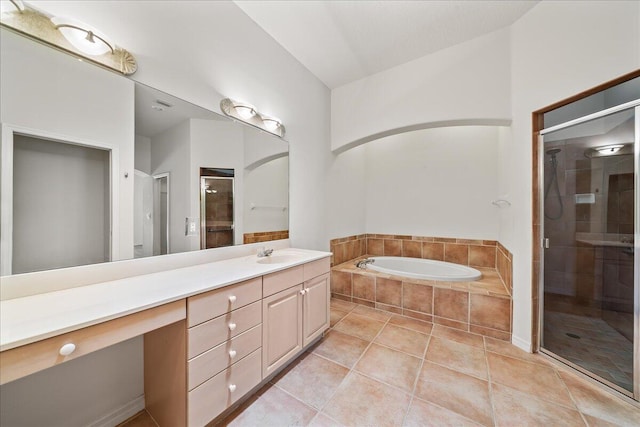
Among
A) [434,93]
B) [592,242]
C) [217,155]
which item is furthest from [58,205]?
[592,242]

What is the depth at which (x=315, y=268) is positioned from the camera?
1.92 meters

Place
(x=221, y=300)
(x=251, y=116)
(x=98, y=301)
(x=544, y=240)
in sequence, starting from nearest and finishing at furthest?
(x=98, y=301), (x=221, y=300), (x=544, y=240), (x=251, y=116)

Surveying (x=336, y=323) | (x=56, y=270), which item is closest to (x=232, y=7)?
(x=56, y=270)

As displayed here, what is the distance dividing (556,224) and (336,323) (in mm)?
2151

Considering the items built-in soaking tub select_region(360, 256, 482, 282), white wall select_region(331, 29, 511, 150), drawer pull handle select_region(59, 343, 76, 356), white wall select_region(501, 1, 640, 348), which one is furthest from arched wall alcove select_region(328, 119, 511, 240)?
drawer pull handle select_region(59, 343, 76, 356)

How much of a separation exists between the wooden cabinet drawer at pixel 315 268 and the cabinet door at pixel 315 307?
4 cm

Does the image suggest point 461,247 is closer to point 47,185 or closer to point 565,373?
point 565,373

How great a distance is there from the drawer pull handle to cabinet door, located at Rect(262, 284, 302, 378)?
0.83 m

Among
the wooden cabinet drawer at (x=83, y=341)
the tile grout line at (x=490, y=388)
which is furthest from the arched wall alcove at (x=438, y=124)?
the wooden cabinet drawer at (x=83, y=341)

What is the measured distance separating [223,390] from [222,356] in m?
0.19

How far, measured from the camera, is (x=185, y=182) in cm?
161

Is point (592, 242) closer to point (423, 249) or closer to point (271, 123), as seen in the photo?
point (423, 249)

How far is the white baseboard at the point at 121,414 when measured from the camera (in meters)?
1.21

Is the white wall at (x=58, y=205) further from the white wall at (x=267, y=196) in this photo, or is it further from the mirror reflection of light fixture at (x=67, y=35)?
the white wall at (x=267, y=196)
